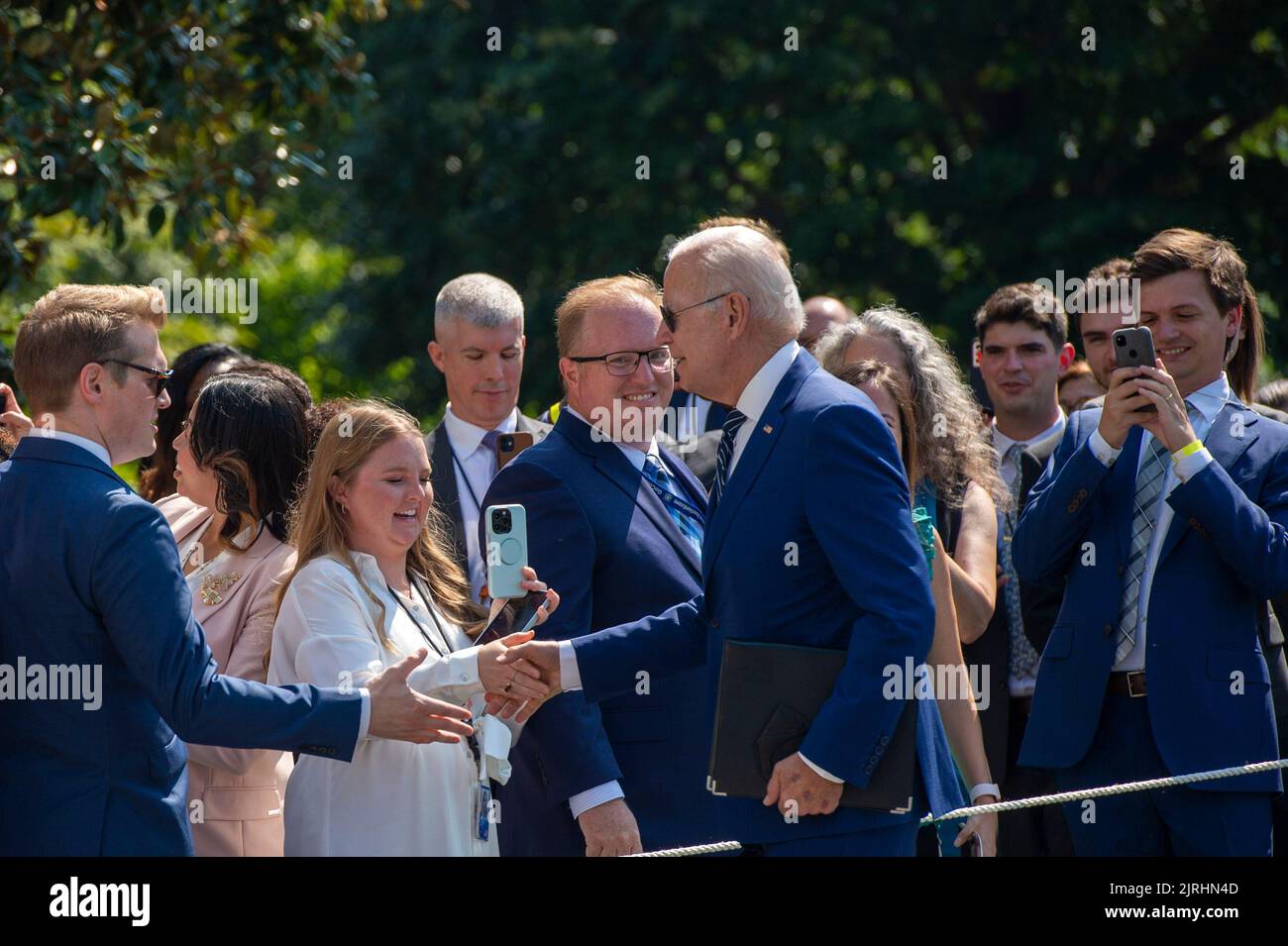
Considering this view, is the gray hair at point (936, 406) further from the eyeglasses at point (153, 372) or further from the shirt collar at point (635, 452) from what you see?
the eyeglasses at point (153, 372)

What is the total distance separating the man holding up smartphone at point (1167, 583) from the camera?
4.35 metres

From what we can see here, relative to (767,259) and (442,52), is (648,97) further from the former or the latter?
(767,259)

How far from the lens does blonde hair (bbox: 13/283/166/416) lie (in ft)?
12.7

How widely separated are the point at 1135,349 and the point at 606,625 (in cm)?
167

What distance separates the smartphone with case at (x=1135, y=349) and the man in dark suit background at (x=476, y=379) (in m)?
2.51

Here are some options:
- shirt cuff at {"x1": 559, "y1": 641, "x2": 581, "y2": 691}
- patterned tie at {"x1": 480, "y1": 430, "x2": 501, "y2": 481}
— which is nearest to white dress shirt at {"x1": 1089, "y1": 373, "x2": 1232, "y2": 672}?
shirt cuff at {"x1": 559, "y1": 641, "x2": 581, "y2": 691}

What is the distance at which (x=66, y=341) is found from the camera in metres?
3.89

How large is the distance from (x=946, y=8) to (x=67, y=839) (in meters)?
14.0

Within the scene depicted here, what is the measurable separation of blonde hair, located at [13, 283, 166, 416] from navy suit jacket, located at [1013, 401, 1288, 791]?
8.47 feet

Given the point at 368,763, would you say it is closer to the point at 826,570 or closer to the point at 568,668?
the point at 568,668

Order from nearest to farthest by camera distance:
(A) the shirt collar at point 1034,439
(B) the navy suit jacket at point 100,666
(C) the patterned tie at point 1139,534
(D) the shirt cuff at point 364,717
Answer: (B) the navy suit jacket at point 100,666
(D) the shirt cuff at point 364,717
(C) the patterned tie at point 1139,534
(A) the shirt collar at point 1034,439

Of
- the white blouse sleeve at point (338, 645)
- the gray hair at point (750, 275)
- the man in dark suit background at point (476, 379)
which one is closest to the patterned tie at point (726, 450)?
the gray hair at point (750, 275)

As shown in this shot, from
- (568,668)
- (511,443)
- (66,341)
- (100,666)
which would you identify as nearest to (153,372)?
(66,341)
